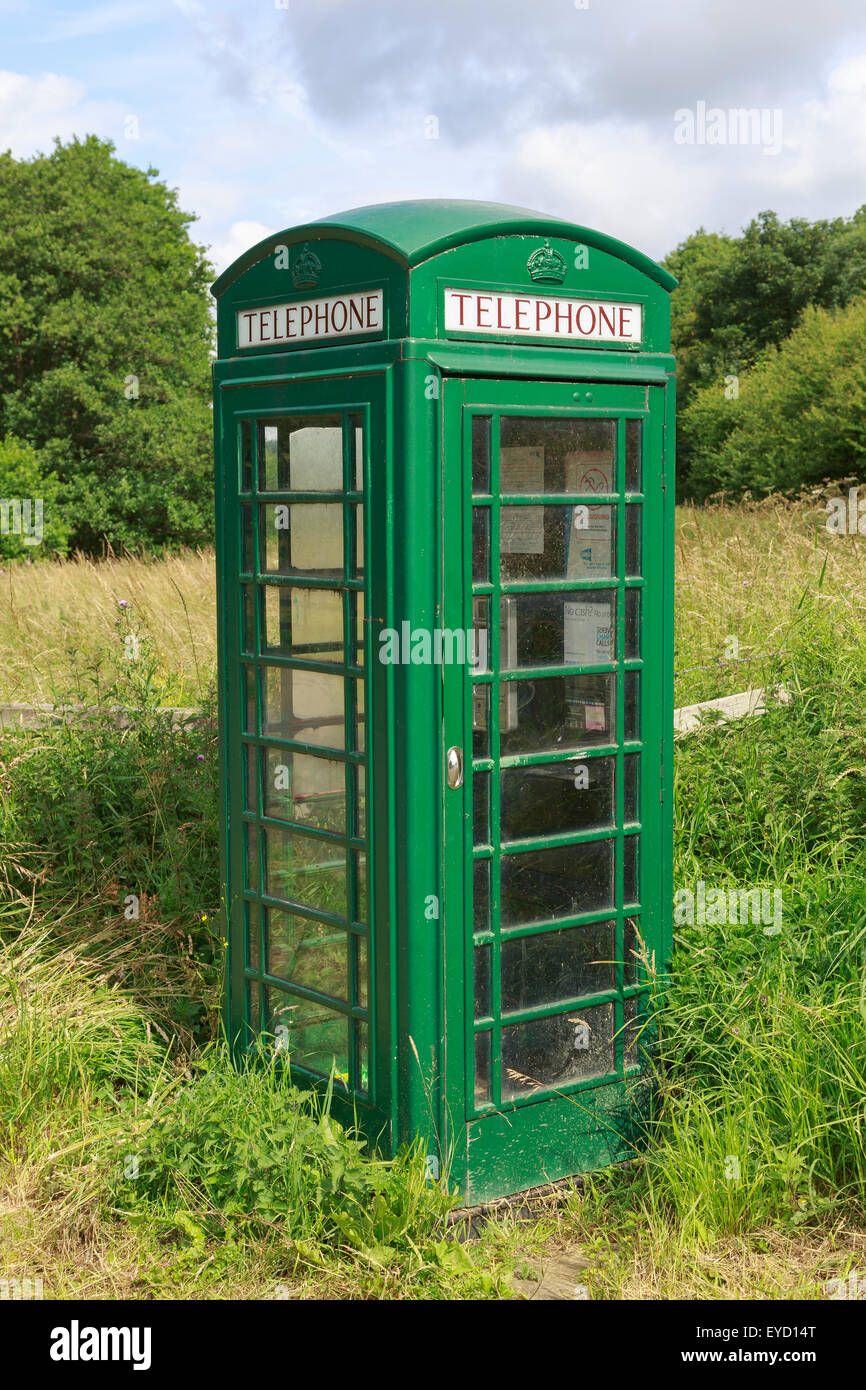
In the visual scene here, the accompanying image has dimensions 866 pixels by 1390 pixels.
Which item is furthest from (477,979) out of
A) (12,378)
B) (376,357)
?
(12,378)

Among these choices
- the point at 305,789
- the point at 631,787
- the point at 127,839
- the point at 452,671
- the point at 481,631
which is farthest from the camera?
the point at 127,839

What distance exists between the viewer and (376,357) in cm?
346

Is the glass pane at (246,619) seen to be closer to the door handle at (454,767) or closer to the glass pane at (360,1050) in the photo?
the door handle at (454,767)

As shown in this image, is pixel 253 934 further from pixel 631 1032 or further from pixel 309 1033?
pixel 631 1032

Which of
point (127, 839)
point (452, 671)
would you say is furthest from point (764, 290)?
point (452, 671)

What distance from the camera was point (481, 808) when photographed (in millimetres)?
3674

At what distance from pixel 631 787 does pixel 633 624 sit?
51 cm

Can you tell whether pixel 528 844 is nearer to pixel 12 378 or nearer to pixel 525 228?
pixel 525 228

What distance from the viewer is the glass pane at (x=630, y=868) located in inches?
160

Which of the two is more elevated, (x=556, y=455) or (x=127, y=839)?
(x=556, y=455)

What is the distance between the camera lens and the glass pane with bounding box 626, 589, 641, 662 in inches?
156

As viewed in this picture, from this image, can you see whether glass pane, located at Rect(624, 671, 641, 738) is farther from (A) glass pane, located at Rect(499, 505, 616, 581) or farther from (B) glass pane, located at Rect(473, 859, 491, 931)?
(B) glass pane, located at Rect(473, 859, 491, 931)
